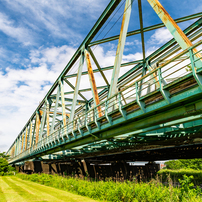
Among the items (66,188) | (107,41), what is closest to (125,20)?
(107,41)

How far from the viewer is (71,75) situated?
81.5 feet

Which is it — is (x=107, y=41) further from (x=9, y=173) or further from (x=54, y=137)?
(x=9, y=173)

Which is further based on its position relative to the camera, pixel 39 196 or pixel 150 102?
pixel 39 196

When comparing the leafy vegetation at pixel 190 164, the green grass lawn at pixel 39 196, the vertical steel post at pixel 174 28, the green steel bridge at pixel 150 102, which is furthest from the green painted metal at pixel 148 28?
the leafy vegetation at pixel 190 164

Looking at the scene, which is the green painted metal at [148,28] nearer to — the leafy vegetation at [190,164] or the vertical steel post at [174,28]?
the vertical steel post at [174,28]

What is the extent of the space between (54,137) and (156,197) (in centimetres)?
1404

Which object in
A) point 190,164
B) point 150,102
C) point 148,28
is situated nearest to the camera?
point 150,102

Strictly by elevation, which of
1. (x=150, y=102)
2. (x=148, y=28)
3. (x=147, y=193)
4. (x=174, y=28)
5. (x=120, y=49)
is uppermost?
(x=148, y=28)

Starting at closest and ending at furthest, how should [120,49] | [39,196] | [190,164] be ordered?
[39,196] < [120,49] < [190,164]

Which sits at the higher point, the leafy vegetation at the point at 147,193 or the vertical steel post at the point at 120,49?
the vertical steel post at the point at 120,49

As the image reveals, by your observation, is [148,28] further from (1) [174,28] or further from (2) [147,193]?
(2) [147,193]

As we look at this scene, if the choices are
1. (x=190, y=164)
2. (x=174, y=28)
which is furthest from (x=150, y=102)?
(x=190, y=164)

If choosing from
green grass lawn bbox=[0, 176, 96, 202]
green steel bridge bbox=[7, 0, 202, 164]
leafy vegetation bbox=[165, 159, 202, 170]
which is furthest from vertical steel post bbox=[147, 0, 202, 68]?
leafy vegetation bbox=[165, 159, 202, 170]

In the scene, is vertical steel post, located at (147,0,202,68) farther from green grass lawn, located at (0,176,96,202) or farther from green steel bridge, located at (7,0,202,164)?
green grass lawn, located at (0,176,96,202)
